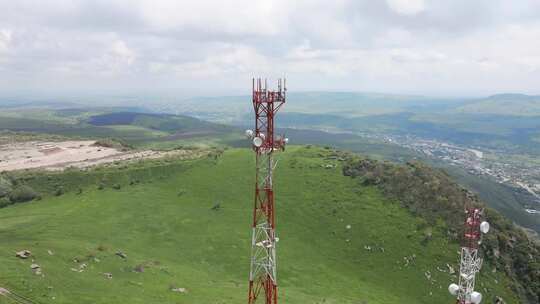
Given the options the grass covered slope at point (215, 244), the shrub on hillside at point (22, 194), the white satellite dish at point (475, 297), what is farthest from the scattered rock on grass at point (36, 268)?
the shrub on hillside at point (22, 194)

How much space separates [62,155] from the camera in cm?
13600

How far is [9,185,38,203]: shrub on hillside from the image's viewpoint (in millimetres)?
85625

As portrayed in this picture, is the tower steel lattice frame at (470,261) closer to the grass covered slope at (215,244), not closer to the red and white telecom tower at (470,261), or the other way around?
the red and white telecom tower at (470,261)

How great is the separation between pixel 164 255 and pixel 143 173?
43.3 meters

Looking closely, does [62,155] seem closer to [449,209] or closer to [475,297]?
[449,209]

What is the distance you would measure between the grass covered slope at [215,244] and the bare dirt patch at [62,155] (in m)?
28.9

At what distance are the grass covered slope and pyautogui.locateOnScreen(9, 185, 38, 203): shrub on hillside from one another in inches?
123

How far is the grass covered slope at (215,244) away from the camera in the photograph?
4912 cm

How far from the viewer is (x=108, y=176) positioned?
99.6 m

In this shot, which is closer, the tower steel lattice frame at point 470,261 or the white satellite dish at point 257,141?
the tower steel lattice frame at point 470,261

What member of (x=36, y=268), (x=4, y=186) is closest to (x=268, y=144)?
(x=36, y=268)

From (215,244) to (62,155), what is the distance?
3495 inches

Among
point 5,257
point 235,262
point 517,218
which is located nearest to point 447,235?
point 235,262

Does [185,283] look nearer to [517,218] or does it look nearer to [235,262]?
[235,262]
